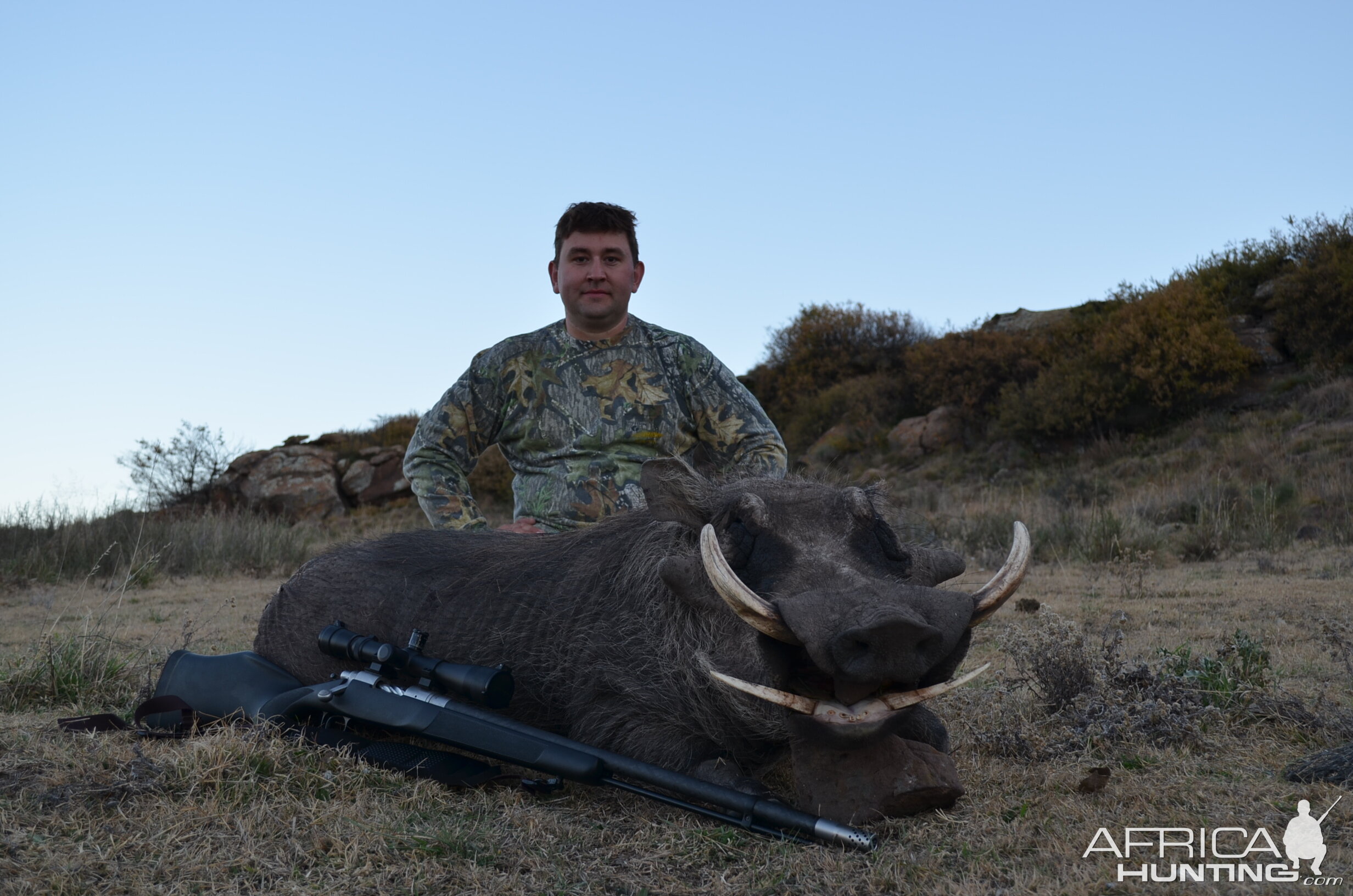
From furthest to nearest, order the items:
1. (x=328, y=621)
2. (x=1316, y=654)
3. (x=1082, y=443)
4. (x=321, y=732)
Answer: (x=1082, y=443)
(x=1316, y=654)
(x=328, y=621)
(x=321, y=732)

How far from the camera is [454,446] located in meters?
5.07

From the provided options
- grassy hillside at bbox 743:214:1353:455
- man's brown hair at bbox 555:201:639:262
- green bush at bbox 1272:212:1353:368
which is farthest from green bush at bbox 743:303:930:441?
man's brown hair at bbox 555:201:639:262

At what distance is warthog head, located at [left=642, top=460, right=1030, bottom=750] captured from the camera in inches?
88.7

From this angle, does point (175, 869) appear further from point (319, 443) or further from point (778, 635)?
point (319, 443)

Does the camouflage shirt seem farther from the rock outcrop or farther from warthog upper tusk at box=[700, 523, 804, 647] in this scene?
the rock outcrop

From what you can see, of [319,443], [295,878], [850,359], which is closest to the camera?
[295,878]

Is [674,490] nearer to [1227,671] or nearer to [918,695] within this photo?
[918,695]

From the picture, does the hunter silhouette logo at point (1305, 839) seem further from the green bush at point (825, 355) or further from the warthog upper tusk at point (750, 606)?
the green bush at point (825, 355)

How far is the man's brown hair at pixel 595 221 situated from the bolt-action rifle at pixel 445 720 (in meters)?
2.57

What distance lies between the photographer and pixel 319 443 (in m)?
23.8

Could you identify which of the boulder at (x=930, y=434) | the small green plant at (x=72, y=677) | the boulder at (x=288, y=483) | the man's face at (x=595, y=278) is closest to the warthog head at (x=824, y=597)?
the man's face at (x=595, y=278)

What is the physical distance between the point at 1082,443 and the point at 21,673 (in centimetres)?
1778

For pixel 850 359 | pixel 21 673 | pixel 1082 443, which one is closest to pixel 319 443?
pixel 850 359

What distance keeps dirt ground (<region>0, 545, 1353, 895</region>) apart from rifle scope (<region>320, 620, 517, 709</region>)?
0.29 metres
